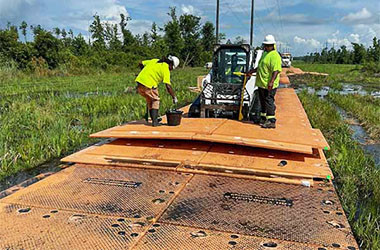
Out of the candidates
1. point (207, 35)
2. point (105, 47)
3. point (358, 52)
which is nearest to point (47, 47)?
point (105, 47)

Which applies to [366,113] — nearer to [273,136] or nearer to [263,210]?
[273,136]

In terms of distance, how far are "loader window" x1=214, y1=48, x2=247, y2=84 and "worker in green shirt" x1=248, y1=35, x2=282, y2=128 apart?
1.77 m

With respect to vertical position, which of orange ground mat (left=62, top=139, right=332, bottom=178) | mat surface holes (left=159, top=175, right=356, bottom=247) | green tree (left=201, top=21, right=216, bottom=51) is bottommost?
mat surface holes (left=159, top=175, right=356, bottom=247)

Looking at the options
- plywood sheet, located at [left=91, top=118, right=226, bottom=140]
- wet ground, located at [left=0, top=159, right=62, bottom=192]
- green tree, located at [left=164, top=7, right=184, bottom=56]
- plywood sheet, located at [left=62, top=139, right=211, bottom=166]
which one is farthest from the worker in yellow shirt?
green tree, located at [left=164, top=7, right=184, bottom=56]

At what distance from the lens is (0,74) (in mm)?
17609

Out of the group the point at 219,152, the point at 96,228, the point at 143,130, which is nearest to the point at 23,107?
the point at 143,130

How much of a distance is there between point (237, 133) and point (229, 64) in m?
3.07

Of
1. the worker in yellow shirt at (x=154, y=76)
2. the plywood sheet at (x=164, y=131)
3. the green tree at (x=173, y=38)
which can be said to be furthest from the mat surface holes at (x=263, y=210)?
the green tree at (x=173, y=38)

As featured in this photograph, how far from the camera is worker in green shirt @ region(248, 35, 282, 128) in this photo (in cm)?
574

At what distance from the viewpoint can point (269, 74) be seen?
231 inches

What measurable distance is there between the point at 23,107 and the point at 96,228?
21.6 ft

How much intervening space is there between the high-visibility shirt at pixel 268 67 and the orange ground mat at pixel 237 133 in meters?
0.79

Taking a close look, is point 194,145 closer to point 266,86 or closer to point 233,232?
point 266,86

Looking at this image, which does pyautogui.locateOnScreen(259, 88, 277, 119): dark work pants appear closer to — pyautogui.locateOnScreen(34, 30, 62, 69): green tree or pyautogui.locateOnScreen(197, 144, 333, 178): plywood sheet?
pyautogui.locateOnScreen(197, 144, 333, 178): plywood sheet
